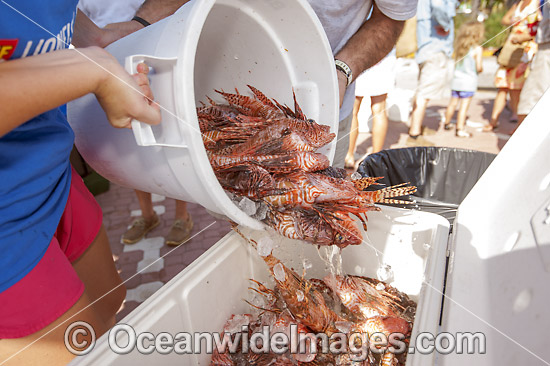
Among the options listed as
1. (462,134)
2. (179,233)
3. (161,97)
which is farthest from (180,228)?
(462,134)

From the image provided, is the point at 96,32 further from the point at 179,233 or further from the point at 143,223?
the point at 143,223

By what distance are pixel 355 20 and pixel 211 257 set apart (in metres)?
1.63

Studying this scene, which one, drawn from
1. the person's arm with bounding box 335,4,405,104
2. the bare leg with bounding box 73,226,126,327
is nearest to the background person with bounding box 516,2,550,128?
the person's arm with bounding box 335,4,405,104

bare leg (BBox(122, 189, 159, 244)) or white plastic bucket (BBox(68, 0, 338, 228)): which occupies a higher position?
white plastic bucket (BBox(68, 0, 338, 228))

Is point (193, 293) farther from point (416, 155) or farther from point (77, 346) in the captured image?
point (416, 155)

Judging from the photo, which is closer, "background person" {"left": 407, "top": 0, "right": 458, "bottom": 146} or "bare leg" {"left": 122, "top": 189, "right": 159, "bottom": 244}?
"bare leg" {"left": 122, "top": 189, "right": 159, "bottom": 244}

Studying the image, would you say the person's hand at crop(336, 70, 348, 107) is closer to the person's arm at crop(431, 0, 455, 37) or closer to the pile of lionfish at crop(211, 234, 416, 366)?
the pile of lionfish at crop(211, 234, 416, 366)

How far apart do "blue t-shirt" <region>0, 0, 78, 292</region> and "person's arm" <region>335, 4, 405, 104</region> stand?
137cm

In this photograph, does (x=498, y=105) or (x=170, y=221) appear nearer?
(x=170, y=221)

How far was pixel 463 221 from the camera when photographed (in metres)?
1.29

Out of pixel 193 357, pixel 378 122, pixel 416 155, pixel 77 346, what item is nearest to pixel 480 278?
pixel 193 357

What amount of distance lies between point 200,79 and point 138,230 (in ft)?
7.19

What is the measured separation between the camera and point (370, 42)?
6.77 feet

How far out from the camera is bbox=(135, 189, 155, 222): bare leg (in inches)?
136
